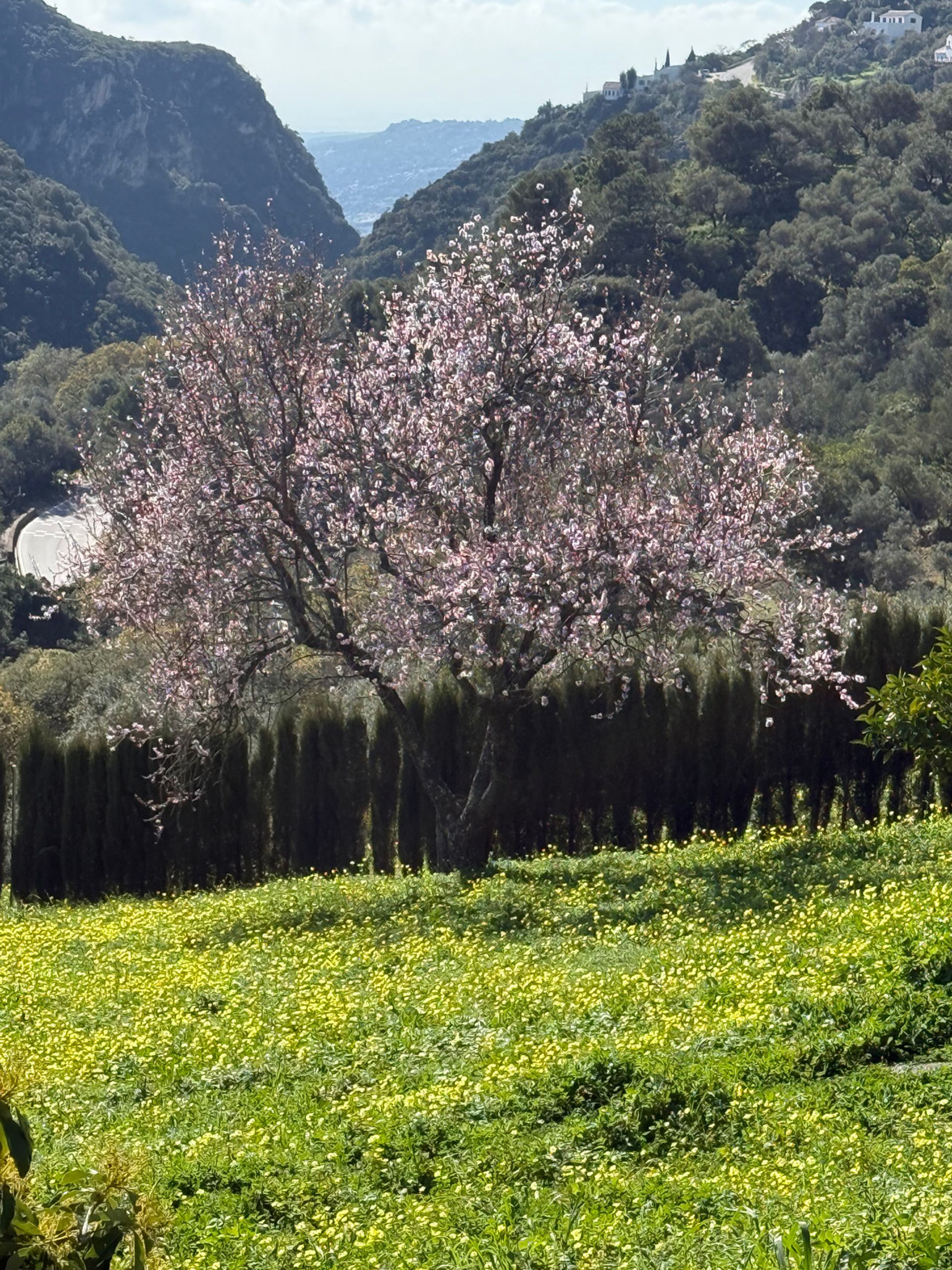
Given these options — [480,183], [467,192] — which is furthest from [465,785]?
[480,183]

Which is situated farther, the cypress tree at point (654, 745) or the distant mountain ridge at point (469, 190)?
the distant mountain ridge at point (469, 190)

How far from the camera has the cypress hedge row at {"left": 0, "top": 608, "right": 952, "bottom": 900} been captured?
15523mm

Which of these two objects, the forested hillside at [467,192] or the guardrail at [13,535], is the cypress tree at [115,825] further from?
the forested hillside at [467,192]

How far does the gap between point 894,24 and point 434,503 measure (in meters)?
125

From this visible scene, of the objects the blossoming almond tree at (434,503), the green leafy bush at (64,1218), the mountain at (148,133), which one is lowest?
the green leafy bush at (64,1218)

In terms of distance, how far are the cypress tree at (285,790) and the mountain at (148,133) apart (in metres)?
96.6

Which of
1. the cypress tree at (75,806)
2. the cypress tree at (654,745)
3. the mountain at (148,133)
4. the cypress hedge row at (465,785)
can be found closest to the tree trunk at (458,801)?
the cypress hedge row at (465,785)

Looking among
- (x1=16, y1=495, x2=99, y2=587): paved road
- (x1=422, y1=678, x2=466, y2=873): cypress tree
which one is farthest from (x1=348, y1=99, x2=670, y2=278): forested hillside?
(x1=422, y1=678, x2=466, y2=873): cypress tree

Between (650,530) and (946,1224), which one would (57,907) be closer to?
(650,530)

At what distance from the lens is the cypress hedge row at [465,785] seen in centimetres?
1552

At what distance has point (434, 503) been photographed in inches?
538

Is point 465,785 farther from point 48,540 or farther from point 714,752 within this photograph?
point 48,540

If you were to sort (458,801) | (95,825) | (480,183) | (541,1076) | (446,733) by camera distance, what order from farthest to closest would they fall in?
(480,183), (95,825), (446,733), (458,801), (541,1076)

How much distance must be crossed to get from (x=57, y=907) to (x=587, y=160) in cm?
4013
